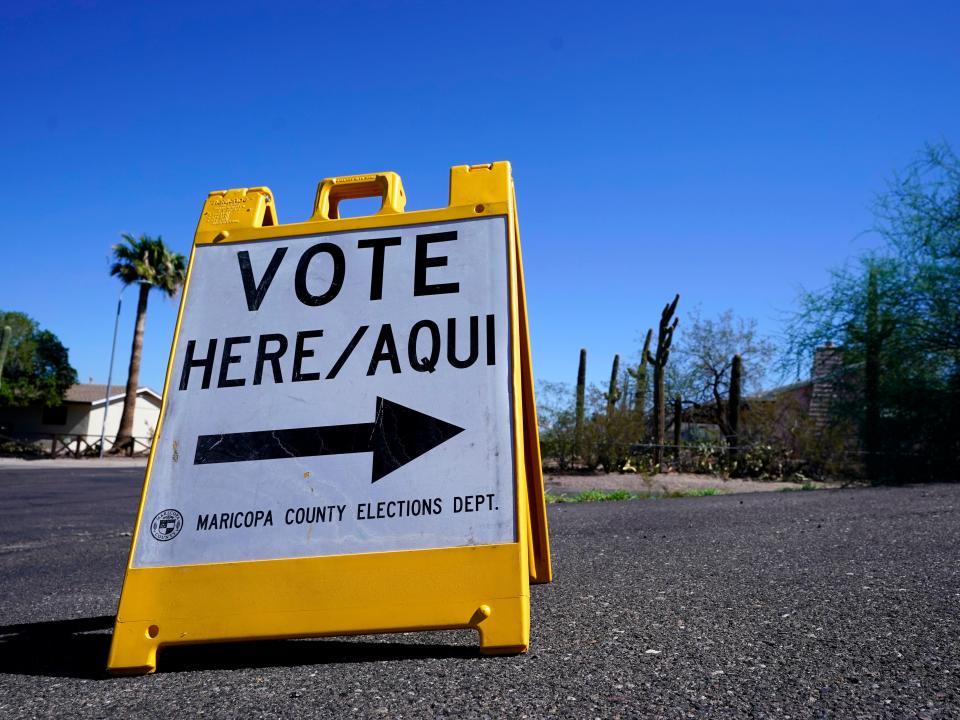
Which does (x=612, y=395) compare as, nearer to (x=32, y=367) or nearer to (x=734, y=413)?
(x=734, y=413)

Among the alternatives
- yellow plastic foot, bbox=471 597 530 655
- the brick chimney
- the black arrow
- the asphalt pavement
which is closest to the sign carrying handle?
the black arrow

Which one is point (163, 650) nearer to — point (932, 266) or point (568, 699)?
point (568, 699)

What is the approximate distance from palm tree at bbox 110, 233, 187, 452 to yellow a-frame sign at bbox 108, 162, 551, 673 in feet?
112

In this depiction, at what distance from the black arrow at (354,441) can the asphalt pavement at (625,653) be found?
0.69 m

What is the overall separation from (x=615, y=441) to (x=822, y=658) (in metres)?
16.8

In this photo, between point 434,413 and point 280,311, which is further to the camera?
point 280,311

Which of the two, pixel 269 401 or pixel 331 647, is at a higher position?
pixel 269 401

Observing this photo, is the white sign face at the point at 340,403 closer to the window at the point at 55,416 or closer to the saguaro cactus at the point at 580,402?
the saguaro cactus at the point at 580,402

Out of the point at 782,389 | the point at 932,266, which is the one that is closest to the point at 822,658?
the point at 932,266

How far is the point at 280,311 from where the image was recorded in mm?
3074

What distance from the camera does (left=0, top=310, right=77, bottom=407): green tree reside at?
42.1m

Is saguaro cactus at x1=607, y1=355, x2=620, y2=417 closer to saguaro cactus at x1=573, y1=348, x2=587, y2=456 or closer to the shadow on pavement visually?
saguaro cactus at x1=573, y1=348, x2=587, y2=456

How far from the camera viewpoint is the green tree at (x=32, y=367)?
42125 millimetres

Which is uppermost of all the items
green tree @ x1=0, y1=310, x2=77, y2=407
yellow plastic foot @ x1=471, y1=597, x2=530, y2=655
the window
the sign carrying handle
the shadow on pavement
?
green tree @ x1=0, y1=310, x2=77, y2=407
